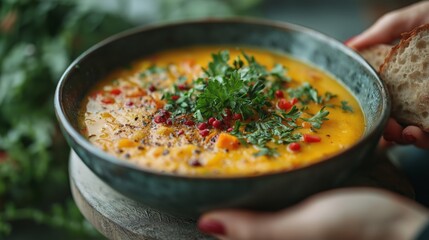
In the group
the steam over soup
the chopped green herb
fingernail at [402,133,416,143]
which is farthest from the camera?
the chopped green herb

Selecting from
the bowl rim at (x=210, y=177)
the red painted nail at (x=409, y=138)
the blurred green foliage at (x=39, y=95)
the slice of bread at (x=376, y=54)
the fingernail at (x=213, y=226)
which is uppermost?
the bowl rim at (x=210, y=177)

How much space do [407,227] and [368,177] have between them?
2.69 feet

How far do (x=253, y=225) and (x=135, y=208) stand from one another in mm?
680

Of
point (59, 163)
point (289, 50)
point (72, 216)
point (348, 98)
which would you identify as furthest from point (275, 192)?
point (59, 163)

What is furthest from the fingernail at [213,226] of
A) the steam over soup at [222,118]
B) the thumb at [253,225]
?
the steam over soup at [222,118]

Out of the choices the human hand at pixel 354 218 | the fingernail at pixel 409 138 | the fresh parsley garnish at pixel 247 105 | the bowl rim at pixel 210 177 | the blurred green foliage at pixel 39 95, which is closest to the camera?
the human hand at pixel 354 218

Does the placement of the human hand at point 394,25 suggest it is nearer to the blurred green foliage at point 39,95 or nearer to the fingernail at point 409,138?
the fingernail at point 409,138

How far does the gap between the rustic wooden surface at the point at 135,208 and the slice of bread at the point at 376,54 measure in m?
0.53

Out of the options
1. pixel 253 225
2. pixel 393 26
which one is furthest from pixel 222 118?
pixel 393 26

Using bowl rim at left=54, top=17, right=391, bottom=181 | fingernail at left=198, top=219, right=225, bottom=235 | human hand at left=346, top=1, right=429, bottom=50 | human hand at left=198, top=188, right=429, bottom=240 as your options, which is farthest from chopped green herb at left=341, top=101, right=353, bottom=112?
fingernail at left=198, top=219, right=225, bottom=235

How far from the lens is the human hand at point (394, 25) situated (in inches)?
108

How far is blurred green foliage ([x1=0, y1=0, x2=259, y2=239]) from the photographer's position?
147 inches

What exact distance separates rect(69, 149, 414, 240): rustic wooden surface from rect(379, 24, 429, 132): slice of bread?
0.90 feet

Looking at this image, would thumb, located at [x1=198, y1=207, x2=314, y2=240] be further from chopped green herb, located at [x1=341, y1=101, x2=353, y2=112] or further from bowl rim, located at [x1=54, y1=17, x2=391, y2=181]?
chopped green herb, located at [x1=341, y1=101, x2=353, y2=112]
